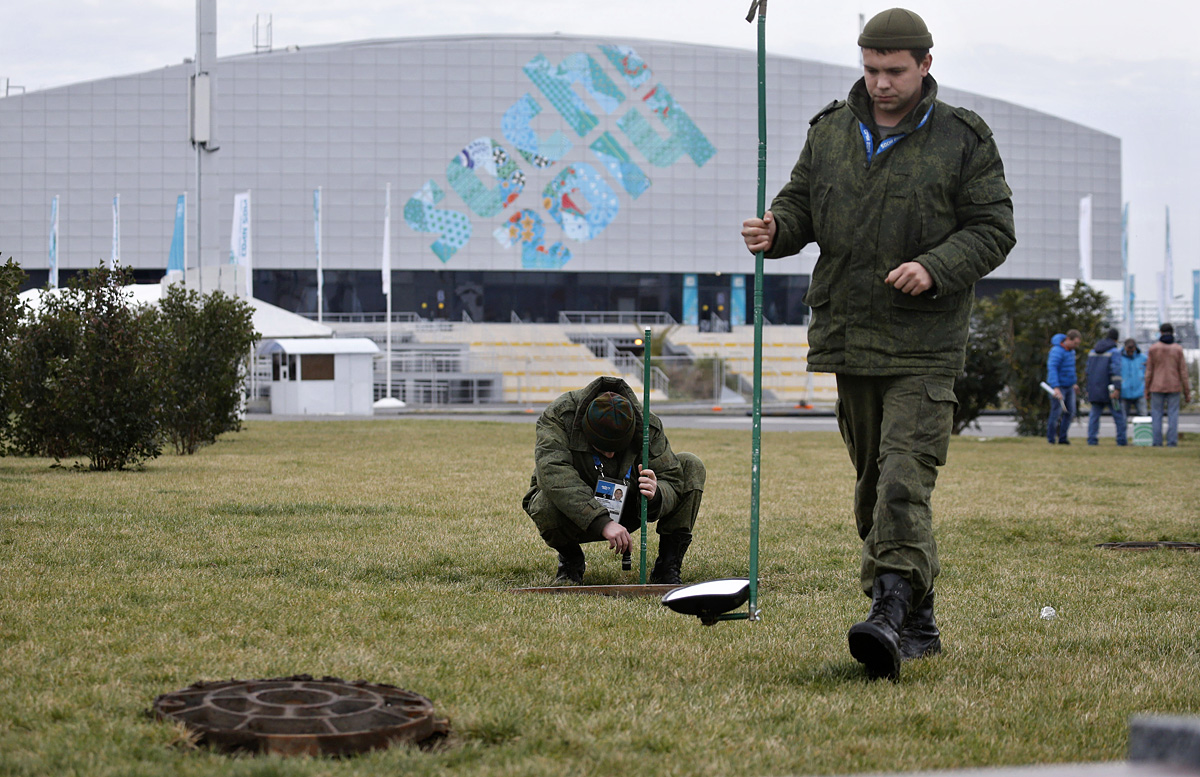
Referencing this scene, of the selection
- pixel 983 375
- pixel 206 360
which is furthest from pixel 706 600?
pixel 983 375

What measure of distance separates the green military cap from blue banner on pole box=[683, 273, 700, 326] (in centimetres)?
7099

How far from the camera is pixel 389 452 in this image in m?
16.9

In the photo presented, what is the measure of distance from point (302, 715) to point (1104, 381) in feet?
64.7

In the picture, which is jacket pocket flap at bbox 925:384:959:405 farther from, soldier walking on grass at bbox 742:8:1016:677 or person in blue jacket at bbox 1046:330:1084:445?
person in blue jacket at bbox 1046:330:1084:445

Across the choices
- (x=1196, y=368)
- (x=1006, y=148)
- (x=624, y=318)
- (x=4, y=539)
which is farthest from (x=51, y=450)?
(x=1006, y=148)

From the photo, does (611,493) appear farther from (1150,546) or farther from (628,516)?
(1150,546)

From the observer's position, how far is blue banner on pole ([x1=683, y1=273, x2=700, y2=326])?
7531 cm

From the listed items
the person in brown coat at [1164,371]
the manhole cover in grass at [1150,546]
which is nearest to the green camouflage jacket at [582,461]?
the manhole cover in grass at [1150,546]

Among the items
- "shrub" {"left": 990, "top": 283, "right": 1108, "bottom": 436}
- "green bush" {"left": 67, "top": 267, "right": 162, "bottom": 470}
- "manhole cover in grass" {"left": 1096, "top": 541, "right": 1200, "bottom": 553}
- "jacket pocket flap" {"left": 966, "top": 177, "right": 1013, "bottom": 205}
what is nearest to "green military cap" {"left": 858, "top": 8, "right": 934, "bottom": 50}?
"jacket pocket flap" {"left": 966, "top": 177, "right": 1013, "bottom": 205}

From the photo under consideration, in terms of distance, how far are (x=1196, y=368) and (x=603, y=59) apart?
39.3m

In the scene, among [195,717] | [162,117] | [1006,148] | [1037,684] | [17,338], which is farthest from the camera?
[1006,148]

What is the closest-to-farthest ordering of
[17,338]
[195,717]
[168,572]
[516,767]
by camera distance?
1. [516,767]
2. [195,717]
3. [168,572]
4. [17,338]

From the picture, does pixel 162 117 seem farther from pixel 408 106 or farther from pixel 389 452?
pixel 389 452

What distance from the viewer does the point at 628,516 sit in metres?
6.40
